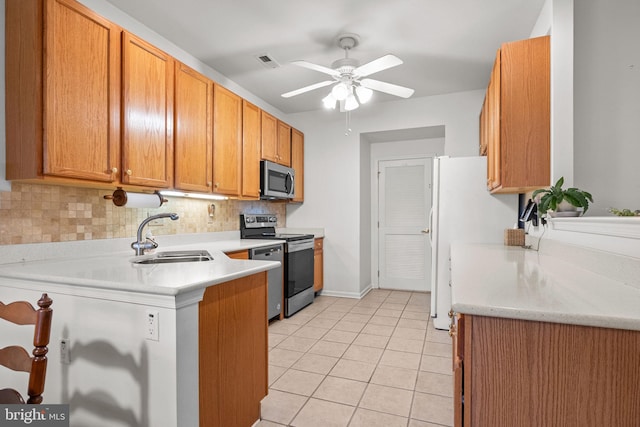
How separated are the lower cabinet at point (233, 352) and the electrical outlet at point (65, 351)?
1.86ft

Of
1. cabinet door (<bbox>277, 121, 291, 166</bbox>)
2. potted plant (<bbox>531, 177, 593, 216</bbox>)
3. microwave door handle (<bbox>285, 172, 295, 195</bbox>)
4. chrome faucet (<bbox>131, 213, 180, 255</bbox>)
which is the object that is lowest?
chrome faucet (<bbox>131, 213, 180, 255</bbox>)

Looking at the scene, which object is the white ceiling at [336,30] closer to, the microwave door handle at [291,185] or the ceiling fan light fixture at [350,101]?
the ceiling fan light fixture at [350,101]

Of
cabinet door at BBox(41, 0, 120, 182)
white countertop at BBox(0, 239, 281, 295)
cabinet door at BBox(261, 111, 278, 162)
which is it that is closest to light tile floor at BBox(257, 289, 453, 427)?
white countertop at BBox(0, 239, 281, 295)

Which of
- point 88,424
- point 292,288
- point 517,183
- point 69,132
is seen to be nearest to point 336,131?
point 292,288

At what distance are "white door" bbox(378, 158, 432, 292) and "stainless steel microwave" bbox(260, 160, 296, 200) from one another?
1.56 meters

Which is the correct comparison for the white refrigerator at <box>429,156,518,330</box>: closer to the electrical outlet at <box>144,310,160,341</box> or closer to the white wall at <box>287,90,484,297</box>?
the white wall at <box>287,90,484,297</box>

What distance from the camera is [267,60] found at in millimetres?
3162

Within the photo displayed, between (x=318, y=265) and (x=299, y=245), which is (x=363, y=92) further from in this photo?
(x=318, y=265)

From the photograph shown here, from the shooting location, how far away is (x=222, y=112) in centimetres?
310

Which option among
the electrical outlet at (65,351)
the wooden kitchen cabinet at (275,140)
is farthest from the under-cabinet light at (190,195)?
the electrical outlet at (65,351)

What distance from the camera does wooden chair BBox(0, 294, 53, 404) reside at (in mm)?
835

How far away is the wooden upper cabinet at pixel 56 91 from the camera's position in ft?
5.65

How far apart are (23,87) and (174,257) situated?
1238mm

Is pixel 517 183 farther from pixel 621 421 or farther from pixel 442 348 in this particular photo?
pixel 621 421
